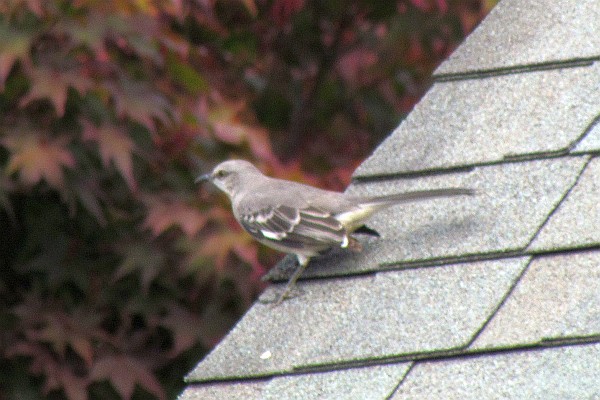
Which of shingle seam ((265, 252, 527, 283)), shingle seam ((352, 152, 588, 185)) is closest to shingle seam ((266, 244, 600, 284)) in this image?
shingle seam ((265, 252, 527, 283))

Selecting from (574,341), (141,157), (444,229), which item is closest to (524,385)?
→ (574,341)

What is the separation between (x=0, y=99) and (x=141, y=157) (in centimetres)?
53

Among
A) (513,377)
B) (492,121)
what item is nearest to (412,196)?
(492,121)

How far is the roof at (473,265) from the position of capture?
2.05 metres

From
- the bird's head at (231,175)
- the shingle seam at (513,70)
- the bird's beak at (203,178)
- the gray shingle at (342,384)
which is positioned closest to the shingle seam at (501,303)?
the gray shingle at (342,384)

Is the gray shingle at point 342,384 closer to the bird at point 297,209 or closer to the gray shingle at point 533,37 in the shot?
the bird at point 297,209

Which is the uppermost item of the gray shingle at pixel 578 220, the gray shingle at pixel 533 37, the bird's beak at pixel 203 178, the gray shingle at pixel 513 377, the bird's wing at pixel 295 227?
the bird's beak at pixel 203 178

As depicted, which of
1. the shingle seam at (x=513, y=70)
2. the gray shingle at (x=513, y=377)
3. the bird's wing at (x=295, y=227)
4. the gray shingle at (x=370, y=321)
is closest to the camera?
the gray shingle at (x=513, y=377)

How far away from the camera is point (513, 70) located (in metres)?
2.79

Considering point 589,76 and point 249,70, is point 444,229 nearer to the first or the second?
point 589,76

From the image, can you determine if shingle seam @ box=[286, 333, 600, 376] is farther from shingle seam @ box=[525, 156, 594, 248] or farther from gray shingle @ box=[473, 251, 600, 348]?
shingle seam @ box=[525, 156, 594, 248]

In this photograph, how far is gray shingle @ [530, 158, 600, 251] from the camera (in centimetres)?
223

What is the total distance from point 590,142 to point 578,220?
0.24 meters

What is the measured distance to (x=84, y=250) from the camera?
478 cm
